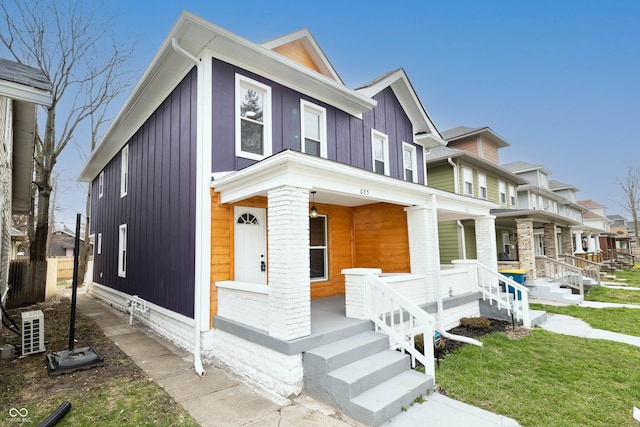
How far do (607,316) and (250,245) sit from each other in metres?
10.0

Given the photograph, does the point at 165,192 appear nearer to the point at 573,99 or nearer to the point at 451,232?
the point at 451,232

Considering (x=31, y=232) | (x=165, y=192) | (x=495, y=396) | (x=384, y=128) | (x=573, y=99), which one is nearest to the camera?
(x=495, y=396)

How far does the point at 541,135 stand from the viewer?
59781 mm

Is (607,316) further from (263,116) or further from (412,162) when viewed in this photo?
(263,116)

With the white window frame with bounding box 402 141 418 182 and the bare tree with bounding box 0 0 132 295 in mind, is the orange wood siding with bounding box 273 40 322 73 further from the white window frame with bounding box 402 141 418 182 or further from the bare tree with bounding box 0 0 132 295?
the bare tree with bounding box 0 0 132 295

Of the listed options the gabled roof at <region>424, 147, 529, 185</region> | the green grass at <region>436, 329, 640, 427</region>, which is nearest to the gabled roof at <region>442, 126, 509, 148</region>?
the gabled roof at <region>424, 147, 529, 185</region>

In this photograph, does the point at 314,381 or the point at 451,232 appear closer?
the point at 314,381

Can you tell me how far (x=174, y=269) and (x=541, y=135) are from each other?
7043 centimetres

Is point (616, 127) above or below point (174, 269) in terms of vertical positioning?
above

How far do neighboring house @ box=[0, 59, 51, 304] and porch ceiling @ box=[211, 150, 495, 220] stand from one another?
2.75 m

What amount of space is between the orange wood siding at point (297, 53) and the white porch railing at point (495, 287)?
261 inches

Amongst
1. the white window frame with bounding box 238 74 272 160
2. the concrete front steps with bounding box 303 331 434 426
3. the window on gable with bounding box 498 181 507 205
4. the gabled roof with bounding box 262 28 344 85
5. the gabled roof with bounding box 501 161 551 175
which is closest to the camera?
the concrete front steps with bounding box 303 331 434 426

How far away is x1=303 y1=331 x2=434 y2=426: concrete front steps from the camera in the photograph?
3.79m

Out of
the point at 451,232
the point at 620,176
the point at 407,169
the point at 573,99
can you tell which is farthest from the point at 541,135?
the point at 407,169
